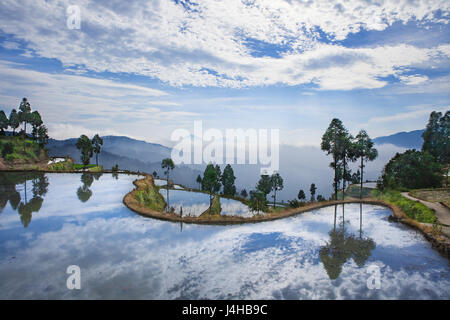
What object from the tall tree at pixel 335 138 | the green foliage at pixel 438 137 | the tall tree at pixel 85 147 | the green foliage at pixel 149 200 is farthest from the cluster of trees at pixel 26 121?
the green foliage at pixel 438 137

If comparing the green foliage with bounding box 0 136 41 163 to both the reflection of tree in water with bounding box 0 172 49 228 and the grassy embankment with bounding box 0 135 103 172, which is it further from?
the reflection of tree in water with bounding box 0 172 49 228

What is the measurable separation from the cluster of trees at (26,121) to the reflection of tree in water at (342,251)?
269 feet

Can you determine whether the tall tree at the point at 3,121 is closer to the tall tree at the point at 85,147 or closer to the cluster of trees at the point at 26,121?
the cluster of trees at the point at 26,121

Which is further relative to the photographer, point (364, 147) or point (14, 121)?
point (14, 121)

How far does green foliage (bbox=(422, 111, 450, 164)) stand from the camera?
55625 mm

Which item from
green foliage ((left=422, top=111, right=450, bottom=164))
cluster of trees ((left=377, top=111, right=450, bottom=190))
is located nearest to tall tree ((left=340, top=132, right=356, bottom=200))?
cluster of trees ((left=377, top=111, right=450, bottom=190))

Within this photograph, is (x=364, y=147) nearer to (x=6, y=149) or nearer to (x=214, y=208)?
(x=214, y=208)

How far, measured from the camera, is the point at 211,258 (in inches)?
520

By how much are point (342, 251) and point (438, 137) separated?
202ft

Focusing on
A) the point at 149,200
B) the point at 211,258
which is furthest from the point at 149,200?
the point at 211,258

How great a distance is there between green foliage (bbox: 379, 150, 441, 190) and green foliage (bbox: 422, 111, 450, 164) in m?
21.5

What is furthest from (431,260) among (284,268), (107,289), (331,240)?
(107,289)
